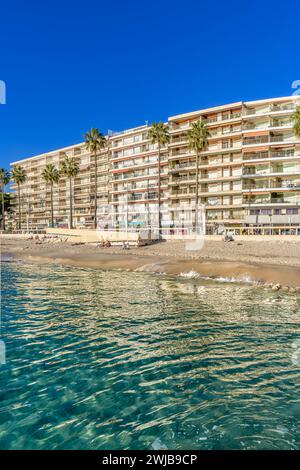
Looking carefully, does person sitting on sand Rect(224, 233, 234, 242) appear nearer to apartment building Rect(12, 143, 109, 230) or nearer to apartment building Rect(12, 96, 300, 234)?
apartment building Rect(12, 96, 300, 234)

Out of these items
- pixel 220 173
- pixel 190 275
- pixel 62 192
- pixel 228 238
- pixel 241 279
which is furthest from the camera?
pixel 62 192

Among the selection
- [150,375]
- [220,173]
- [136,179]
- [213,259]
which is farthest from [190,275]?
[136,179]

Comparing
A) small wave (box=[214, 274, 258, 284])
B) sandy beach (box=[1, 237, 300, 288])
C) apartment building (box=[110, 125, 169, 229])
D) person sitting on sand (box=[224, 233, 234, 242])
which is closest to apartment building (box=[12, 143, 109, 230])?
apartment building (box=[110, 125, 169, 229])

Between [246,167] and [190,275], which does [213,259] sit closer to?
[190,275]

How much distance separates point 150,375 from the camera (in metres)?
7.57

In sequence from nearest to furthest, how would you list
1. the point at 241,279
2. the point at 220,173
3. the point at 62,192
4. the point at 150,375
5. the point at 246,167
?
the point at 150,375 → the point at 241,279 → the point at 246,167 → the point at 220,173 → the point at 62,192

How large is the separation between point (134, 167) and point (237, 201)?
27.8 meters

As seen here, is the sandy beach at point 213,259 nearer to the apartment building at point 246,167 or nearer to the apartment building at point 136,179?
the apartment building at point 246,167

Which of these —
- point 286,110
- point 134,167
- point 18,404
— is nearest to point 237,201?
point 286,110

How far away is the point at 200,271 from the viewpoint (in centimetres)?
2400

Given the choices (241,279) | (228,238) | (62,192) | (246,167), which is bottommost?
(241,279)

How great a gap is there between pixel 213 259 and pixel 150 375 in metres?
23.5

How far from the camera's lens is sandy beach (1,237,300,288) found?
71.8 ft

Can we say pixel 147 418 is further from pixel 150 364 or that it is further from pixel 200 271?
pixel 200 271
